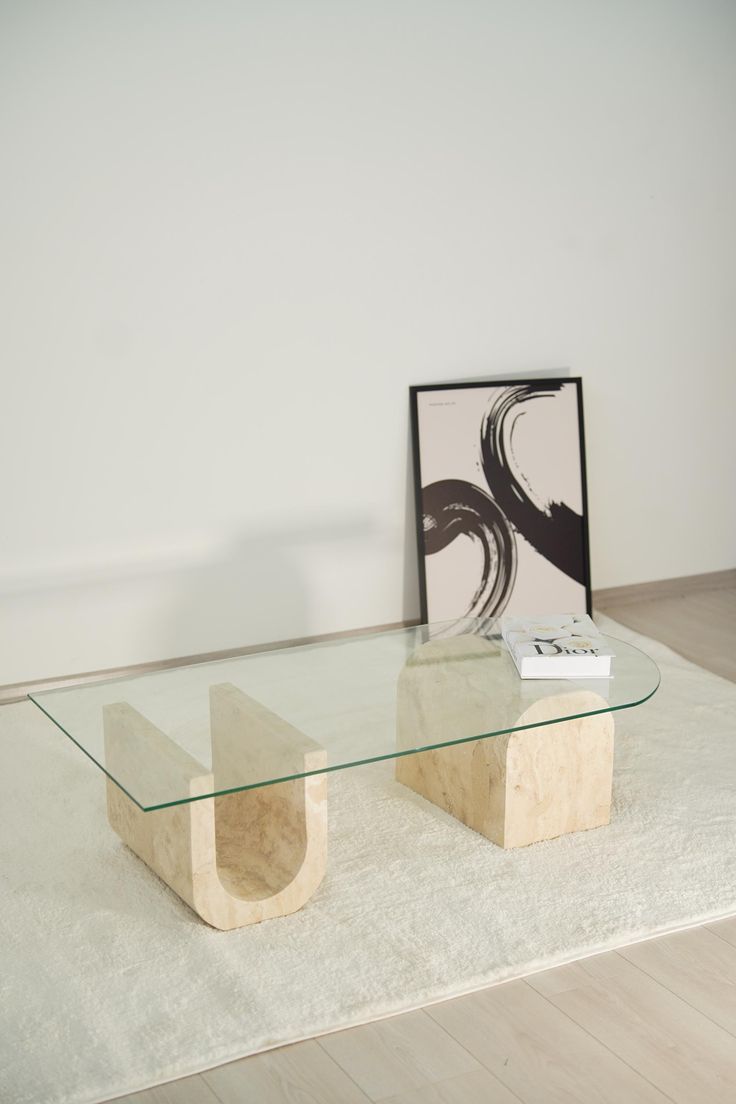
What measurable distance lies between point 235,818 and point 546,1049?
895 mm

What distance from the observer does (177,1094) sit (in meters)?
1.96

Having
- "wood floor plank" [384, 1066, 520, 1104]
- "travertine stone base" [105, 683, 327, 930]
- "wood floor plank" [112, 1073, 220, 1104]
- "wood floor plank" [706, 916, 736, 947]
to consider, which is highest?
"travertine stone base" [105, 683, 327, 930]

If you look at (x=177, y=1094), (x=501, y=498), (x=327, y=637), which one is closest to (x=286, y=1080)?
(x=177, y=1094)

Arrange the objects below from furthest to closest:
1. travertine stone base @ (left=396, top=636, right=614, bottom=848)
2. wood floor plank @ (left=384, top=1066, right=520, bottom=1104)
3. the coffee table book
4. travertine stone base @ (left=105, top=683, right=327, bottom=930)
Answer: the coffee table book → travertine stone base @ (left=396, top=636, right=614, bottom=848) → travertine stone base @ (left=105, top=683, right=327, bottom=930) → wood floor plank @ (left=384, top=1066, right=520, bottom=1104)

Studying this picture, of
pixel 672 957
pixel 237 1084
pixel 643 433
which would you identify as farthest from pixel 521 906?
pixel 643 433

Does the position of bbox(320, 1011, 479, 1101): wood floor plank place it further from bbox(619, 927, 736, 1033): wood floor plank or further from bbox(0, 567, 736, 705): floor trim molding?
bbox(0, 567, 736, 705): floor trim molding

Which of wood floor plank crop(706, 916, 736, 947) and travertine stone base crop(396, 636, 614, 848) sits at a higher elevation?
travertine stone base crop(396, 636, 614, 848)

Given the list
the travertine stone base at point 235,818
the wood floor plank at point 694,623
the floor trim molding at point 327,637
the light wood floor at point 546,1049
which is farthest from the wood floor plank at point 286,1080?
the wood floor plank at point 694,623

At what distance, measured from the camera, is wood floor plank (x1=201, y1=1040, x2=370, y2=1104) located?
6.40 feet

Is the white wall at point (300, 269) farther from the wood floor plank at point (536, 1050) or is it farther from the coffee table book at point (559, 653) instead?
the wood floor plank at point (536, 1050)

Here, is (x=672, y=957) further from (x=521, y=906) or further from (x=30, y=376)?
(x=30, y=376)

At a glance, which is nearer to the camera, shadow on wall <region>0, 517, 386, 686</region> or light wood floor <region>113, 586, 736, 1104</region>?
light wood floor <region>113, 586, 736, 1104</region>

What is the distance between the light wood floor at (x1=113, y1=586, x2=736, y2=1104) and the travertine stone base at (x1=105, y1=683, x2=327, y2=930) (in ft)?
1.32

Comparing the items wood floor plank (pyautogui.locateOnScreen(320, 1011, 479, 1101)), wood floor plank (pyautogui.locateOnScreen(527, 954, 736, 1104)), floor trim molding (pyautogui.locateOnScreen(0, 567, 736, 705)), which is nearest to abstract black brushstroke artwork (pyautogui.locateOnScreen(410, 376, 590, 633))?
floor trim molding (pyautogui.locateOnScreen(0, 567, 736, 705))
